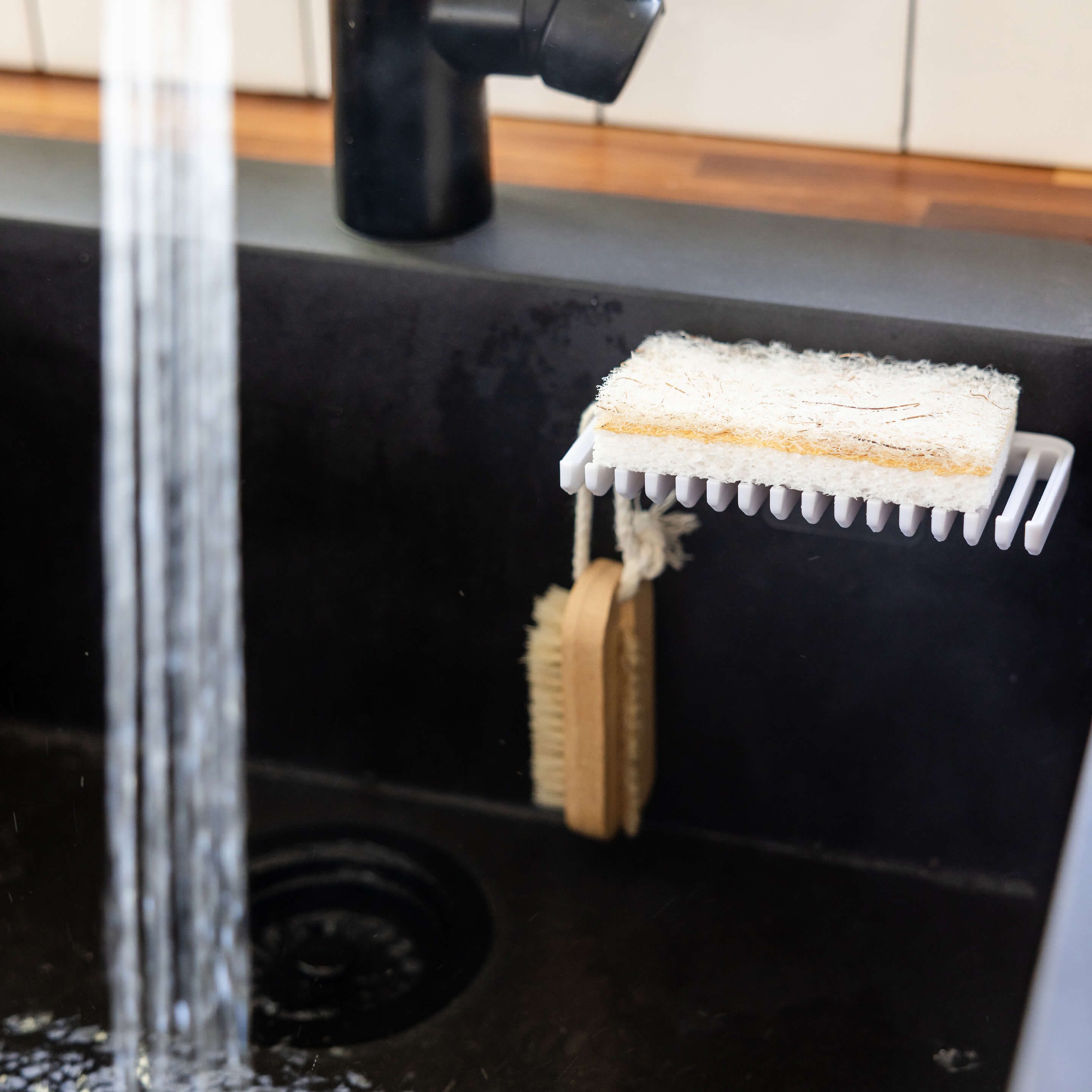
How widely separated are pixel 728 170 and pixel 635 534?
0.27 metres

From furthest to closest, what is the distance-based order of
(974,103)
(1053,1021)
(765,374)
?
(974,103) < (765,374) < (1053,1021)

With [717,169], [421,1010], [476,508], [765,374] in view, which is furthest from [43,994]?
[717,169]

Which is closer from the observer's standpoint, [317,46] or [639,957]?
[639,957]

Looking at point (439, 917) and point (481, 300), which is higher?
point (481, 300)

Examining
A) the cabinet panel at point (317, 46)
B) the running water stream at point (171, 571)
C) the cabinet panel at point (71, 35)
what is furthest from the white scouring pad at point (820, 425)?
the cabinet panel at point (71, 35)

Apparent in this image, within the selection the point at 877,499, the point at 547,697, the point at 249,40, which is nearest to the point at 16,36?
the point at 249,40

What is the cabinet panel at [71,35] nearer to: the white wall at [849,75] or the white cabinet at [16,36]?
the white cabinet at [16,36]

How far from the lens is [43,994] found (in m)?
0.71

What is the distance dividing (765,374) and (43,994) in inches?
18.6

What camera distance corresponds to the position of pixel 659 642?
0.79 meters

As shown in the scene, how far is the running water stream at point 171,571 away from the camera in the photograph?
28.8 inches

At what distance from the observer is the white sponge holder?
57cm

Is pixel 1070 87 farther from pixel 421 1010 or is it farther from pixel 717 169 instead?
pixel 421 1010

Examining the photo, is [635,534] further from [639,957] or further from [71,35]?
[71,35]
